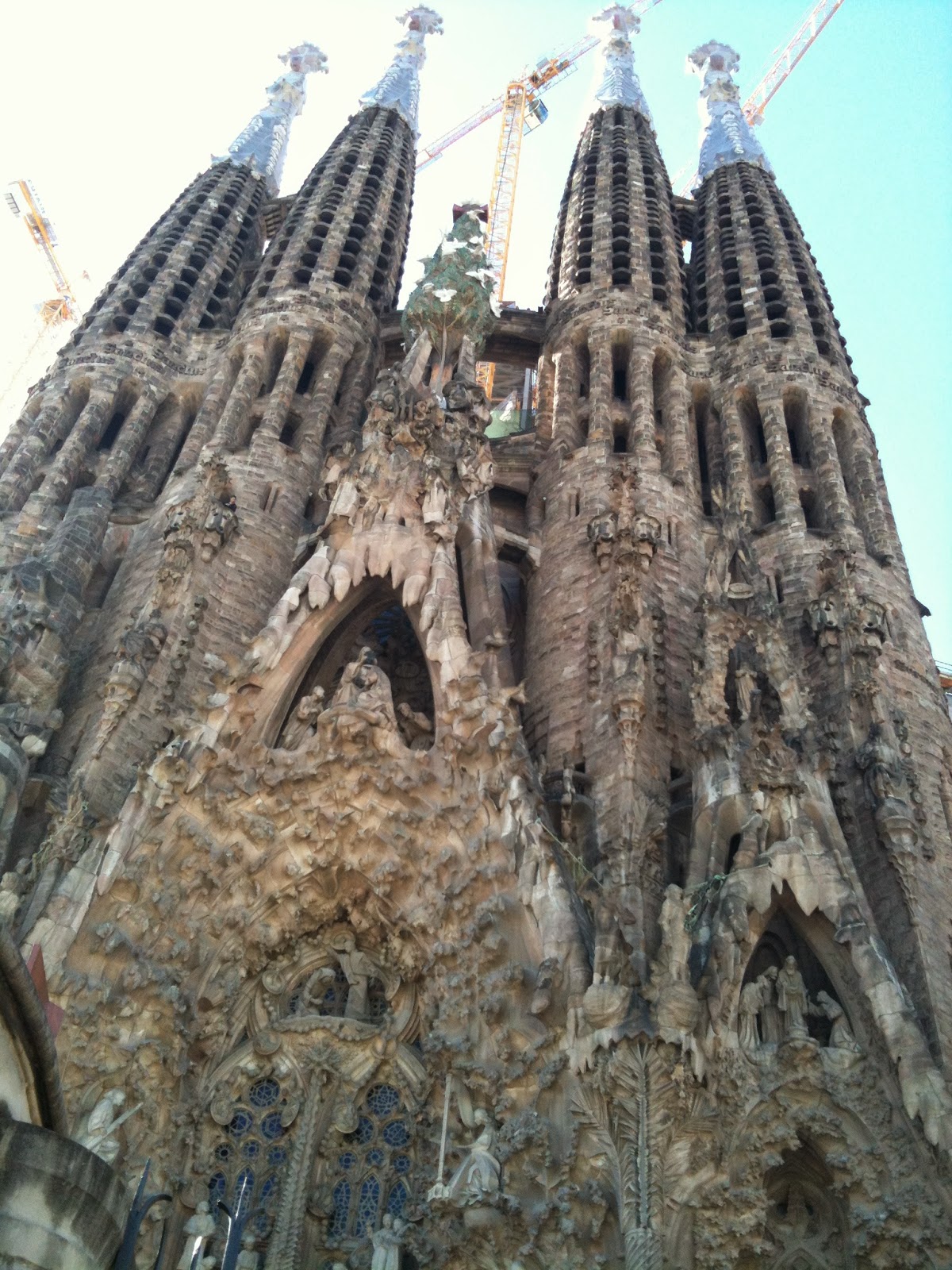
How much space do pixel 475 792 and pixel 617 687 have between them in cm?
280

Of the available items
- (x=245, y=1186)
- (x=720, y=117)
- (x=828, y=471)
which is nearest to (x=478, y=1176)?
(x=245, y=1186)

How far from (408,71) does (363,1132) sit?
97.4ft

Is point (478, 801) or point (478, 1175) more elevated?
point (478, 801)

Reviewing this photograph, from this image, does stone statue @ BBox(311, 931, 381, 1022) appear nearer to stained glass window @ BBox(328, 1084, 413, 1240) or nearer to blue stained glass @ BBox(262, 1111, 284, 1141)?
stained glass window @ BBox(328, 1084, 413, 1240)

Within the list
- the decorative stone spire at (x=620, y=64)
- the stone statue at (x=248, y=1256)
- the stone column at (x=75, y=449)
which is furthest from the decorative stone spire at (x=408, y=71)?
the stone statue at (x=248, y=1256)

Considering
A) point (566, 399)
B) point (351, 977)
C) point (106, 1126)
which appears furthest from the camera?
point (566, 399)

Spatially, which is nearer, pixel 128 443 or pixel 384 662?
pixel 384 662

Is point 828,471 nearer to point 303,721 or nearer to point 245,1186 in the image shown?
point 303,721

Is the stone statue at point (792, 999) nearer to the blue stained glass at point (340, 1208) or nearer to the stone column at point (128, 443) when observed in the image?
the blue stained glass at point (340, 1208)

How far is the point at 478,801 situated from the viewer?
12.8m

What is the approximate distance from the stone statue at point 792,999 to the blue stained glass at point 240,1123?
5.12 meters

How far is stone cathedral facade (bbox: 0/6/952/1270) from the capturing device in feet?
33.9

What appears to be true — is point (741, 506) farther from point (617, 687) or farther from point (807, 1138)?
point (807, 1138)

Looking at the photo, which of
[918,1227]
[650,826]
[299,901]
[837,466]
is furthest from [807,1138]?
[837,466]
